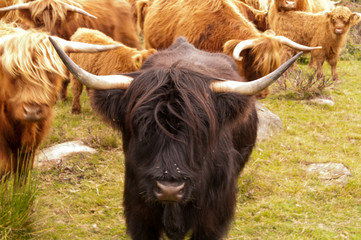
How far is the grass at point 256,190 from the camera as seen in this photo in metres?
3.61

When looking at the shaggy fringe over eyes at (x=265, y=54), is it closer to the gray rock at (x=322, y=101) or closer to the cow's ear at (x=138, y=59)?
the cow's ear at (x=138, y=59)

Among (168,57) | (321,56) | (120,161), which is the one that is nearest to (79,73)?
(168,57)

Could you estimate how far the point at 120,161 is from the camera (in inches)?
187

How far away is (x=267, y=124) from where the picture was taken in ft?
19.2

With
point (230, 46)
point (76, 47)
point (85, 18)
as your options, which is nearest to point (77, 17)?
point (85, 18)

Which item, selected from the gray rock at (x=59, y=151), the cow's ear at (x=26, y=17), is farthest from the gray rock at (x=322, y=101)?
the cow's ear at (x=26, y=17)

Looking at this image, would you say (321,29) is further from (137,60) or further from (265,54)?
(137,60)

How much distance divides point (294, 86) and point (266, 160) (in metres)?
2.85

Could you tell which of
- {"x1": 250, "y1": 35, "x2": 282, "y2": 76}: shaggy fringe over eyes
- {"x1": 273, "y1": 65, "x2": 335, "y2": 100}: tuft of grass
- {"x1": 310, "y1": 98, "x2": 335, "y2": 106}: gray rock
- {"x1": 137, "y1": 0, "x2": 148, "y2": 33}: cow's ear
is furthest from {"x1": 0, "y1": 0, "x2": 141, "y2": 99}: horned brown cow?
{"x1": 310, "y1": 98, "x2": 335, "y2": 106}: gray rock

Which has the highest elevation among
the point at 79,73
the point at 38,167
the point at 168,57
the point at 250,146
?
the point at 79,73

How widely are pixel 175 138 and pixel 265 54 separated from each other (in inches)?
128

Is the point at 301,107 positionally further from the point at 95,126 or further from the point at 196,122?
the point at 196,122

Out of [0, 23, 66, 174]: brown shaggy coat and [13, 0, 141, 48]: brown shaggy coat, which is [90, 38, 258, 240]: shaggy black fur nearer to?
[0, 23, 66, 174]: brown shaggy coat

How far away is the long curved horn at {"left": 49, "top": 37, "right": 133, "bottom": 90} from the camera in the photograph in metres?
2.18
